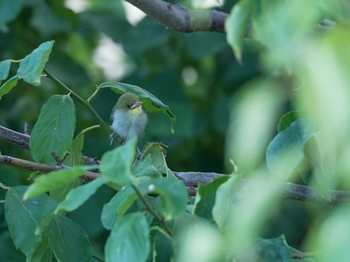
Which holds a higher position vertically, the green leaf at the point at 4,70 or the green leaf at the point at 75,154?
the green leaf at the point at 4,70

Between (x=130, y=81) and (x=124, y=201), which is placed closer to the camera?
(x=124, y=201)

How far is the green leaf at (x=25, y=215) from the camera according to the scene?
2152 mm

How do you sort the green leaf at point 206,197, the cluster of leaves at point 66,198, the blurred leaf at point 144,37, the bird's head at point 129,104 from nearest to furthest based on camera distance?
the cluster of leaves at point 66,198
the green leaf at point 206,197
the bird's head at point 129,104
the blurred leaf at point 144,37

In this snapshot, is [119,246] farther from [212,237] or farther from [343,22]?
[343,22]

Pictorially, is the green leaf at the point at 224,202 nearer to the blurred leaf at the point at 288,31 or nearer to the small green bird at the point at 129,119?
the blurred leaf at the point at 288,31

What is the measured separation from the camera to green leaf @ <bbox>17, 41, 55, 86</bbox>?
6.79 ft

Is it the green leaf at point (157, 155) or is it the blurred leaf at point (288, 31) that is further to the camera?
the green leaf at point (157, 155)

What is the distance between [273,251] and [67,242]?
55cm

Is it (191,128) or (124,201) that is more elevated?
(124,201)

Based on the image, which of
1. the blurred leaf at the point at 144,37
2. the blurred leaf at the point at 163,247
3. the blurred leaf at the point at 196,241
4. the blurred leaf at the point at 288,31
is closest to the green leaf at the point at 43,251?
the blurred leaf at the point at 163,247

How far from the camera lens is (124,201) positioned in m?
1.65

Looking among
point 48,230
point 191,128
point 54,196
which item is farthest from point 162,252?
point 191,128

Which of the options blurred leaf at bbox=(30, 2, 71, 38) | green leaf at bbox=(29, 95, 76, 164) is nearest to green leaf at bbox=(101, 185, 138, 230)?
green leaf at bbox=(29, 95, 76, 164)

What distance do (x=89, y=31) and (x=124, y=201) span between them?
4221 millimetres
